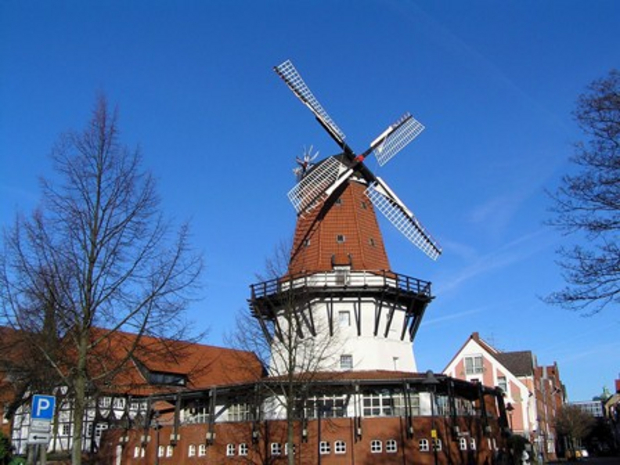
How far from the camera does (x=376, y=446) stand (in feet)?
92.6

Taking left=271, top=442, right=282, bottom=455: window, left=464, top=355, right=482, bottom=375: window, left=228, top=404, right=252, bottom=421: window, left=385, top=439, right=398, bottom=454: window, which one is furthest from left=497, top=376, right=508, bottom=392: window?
left=271, top=442, right=282, bottom=455: window

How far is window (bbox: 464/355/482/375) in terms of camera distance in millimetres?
53844

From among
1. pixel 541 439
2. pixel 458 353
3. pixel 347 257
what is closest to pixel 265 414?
pixel 347 257

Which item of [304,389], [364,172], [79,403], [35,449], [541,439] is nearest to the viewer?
[79,403]

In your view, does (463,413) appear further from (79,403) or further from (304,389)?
(79,403)

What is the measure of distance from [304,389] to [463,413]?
31.3 ft

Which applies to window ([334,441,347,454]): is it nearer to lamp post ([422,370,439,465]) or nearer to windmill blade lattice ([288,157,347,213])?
lamp post ([422,370,439,465])

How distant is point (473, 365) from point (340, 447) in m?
29.1

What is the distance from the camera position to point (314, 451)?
93.5 feet

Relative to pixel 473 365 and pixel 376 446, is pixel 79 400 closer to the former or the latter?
pixel 376 446

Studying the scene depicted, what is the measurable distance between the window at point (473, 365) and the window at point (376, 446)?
28.2 metres

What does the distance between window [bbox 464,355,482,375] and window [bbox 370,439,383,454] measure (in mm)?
28172

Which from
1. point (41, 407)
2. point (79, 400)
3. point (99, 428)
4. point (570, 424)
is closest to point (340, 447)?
point (99, 428)

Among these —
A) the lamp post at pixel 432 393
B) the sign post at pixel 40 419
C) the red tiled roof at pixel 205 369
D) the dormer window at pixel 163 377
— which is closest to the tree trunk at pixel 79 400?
the sign post at pixel 40 419
